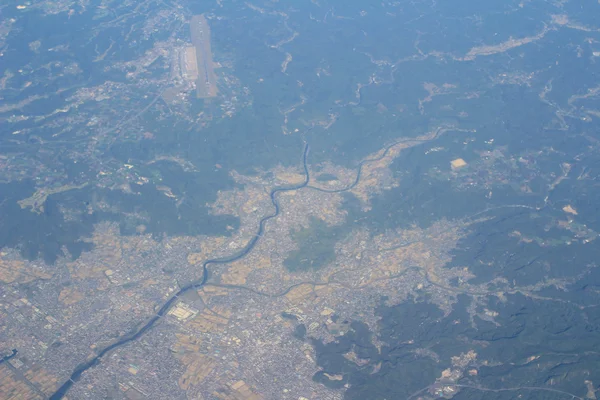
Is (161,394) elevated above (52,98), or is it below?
below

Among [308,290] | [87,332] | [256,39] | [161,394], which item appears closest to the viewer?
[161,394]

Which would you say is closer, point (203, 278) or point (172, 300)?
point (172, 300)

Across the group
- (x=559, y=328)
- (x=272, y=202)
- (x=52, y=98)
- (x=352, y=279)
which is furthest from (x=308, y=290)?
(x=52, y=98)

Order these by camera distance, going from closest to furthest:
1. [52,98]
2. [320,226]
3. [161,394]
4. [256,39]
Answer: [161,394] < [320,226] < [52,98] < [256,39]

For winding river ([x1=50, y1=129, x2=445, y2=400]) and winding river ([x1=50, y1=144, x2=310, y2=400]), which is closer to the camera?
winding river ([x1=50, y1=144, x2=310, y2=400])

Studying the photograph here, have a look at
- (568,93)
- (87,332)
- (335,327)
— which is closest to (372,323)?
(335,327)

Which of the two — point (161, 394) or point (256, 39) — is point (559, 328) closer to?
point (161, 394)

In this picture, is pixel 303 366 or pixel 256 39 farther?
pixel 256 39

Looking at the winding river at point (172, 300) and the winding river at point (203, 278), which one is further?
the winding river at point (203, 278)

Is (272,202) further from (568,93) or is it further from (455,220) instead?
(568,93)
